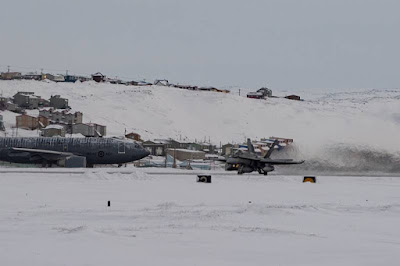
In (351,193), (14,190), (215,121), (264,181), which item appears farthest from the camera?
(215,121)

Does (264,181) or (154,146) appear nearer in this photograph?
(264,181)

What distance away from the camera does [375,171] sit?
63250 mm

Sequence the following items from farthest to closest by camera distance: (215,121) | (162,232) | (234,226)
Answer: (215,121) → (234,226) → (162,232)

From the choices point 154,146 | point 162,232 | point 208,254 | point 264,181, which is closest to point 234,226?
point 162,232

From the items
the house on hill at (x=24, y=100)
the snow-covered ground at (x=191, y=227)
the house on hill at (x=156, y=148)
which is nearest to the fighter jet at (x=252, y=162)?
the snow-covered ground at (x=191, y=227)

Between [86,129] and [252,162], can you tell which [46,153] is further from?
[86,129]

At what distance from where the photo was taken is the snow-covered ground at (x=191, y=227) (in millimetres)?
15172

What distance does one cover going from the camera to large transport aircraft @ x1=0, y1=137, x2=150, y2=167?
61.6 meters

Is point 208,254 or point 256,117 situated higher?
point 256,117

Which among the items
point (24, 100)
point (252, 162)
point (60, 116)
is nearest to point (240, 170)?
point (252, 162)

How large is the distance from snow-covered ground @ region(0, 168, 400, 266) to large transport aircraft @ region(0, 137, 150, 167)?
23994mm

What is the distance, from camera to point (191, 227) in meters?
20.5

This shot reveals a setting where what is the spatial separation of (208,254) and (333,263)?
3493mm

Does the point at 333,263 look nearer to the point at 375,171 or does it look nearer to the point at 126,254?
the point at 126,254
